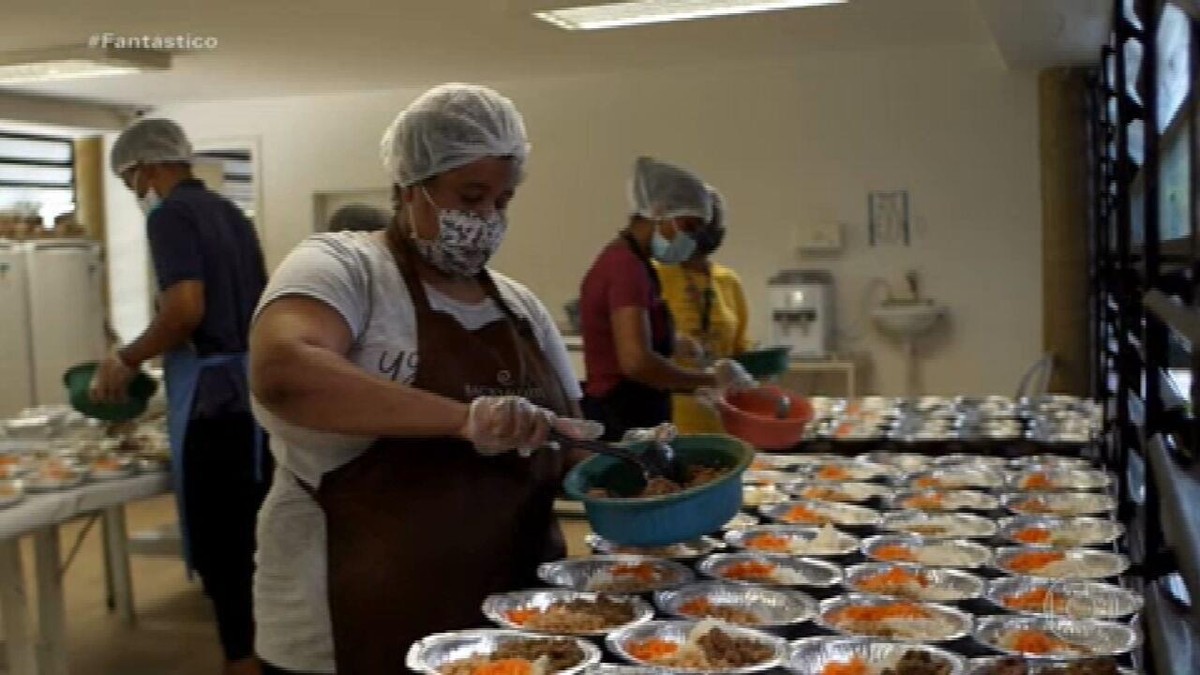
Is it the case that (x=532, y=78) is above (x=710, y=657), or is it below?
above

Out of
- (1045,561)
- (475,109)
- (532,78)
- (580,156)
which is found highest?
(532,78)

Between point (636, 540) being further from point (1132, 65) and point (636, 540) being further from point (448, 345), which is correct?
point (1132, 65)

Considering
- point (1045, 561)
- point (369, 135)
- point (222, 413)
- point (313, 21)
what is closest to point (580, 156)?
point (369, 135)

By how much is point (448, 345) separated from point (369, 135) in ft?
19.4

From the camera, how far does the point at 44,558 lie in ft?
11.0

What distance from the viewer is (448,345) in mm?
1686

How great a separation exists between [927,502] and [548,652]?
1146mm

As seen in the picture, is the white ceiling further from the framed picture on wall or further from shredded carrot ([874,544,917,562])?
shredded carrot ([874,544,917,562])

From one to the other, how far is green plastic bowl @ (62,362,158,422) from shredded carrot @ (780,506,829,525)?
200 cm

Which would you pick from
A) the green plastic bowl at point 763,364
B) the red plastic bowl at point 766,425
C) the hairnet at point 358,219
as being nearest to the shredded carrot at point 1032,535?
the red plastic bowl at point 766,425

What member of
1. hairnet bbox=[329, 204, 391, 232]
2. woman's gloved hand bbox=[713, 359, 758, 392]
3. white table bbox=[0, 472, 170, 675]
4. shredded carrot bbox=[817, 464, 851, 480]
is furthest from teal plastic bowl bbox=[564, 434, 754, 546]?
hairnet bbox=[329, 204, 391, 232]

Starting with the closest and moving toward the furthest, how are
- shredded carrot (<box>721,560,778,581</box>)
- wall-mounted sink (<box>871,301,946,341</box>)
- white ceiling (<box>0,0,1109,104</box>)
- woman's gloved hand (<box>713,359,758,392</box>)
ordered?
1. shredded carrot (<box>721,560,778,581</box>)
2. woman's gloved hand (<box>713,359,758,392</box>)
3. white ceiling (<box>0,0,1109,104</box>)
4. wall-mounted sink (<box>871,301,946,341</box>)

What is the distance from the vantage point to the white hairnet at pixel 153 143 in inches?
129

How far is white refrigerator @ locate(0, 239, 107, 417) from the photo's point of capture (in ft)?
22.1
